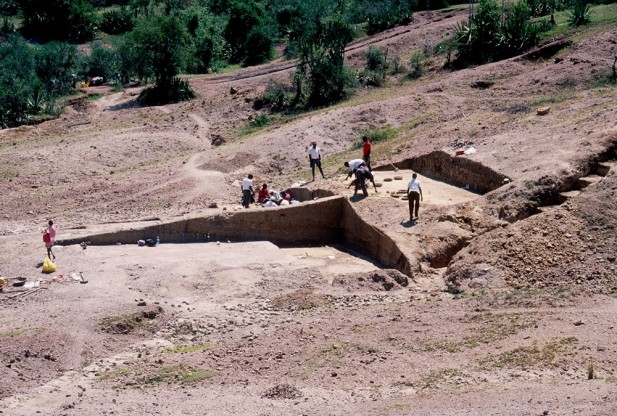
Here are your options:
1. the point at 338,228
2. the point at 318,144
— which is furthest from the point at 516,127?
the point at 318,144

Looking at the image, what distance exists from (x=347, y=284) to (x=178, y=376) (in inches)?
182

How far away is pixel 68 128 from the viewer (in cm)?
3541

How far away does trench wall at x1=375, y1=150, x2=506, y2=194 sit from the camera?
2281 centimetres

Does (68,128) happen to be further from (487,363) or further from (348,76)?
(487,363)

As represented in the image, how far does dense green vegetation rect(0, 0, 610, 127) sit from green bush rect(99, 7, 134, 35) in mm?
50

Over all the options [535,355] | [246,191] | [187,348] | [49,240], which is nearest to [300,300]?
[187,348]

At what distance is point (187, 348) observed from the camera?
17531 mm

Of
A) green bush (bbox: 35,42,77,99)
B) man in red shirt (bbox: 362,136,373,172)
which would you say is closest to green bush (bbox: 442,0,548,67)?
man in red shirt (bbox: 362,136,373,172)

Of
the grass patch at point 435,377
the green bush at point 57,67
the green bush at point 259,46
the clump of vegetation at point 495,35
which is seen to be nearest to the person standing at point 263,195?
the grass patch at point 435,377

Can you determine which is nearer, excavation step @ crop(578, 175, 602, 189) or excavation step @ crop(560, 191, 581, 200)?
excavation step @ crop(560, 191, 581, 200)

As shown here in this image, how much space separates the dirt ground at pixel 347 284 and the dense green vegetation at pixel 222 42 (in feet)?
13.7

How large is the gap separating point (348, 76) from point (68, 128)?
29.6ft

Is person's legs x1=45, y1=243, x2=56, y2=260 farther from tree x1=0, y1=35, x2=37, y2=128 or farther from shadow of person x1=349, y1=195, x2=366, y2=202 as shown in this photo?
tree x1=0, y1=35, x2=37, y2=128

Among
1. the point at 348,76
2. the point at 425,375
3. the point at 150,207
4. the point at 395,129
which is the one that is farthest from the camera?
the point at 348,76
